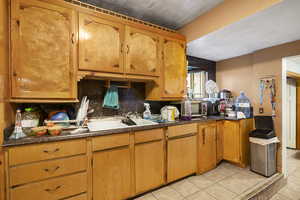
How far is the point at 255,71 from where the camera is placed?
2504 mm

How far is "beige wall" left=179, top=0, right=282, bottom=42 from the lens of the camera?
1.42m

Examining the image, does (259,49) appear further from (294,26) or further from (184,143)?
(184,143)

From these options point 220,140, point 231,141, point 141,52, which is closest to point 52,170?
point 141,52

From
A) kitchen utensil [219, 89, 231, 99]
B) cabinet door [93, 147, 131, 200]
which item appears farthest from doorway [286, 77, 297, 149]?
cabinet door [93, 147, 131, 200]

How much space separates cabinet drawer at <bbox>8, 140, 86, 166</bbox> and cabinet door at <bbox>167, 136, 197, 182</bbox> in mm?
1118

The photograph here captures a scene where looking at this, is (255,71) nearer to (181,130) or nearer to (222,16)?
(222,16)

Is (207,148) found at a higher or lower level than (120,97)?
lower

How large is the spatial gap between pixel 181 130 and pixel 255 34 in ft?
5.88

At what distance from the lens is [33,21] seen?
125cm

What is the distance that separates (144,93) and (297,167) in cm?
328

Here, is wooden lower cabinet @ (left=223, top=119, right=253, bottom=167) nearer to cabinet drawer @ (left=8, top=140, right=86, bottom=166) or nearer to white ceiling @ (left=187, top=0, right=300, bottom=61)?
white ceiling @ (left=187, top=0, right=300, bottom=61)

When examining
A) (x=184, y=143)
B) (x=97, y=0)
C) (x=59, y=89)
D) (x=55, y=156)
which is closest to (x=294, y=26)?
(x=184, y=143)

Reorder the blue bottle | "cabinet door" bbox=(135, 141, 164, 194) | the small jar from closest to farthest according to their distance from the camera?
1. the small jar
2. "cabinet door" bbox=(135, 141, 164, 194)
3. the blue bottle

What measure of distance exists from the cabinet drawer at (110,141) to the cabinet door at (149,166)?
0.19 m
